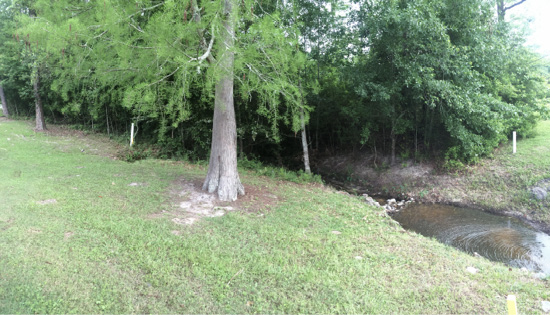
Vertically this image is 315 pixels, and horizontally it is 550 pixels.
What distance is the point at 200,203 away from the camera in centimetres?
725

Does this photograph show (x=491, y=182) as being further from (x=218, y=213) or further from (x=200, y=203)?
(x=200, y=203)

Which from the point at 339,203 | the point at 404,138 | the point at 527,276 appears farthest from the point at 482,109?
the point at 527,276

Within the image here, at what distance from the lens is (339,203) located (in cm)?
862

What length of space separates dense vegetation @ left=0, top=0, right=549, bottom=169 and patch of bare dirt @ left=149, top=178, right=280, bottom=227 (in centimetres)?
194

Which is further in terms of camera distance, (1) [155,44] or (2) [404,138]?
(2) [404,138]

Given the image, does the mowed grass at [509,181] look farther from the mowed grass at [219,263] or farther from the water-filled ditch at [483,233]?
the mowed grass at [219,263]

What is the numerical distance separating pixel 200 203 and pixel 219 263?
2.82 metres

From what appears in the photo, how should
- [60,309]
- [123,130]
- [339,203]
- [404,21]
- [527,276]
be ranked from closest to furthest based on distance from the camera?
[60,309], [527,276], [339,203], [404,21], [123,130]

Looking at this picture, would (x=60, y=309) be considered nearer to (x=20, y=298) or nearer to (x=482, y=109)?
(x=20, y=298)

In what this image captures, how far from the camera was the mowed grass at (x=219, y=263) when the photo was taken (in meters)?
3.77

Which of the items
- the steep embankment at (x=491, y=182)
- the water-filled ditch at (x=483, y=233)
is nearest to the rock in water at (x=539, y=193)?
the steep embankment at (x=491, y=182)

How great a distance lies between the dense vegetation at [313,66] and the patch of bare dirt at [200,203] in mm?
1944

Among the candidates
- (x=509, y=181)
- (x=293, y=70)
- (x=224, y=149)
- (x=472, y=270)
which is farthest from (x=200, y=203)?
(x=509, y=181)

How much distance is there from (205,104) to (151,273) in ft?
31.0
